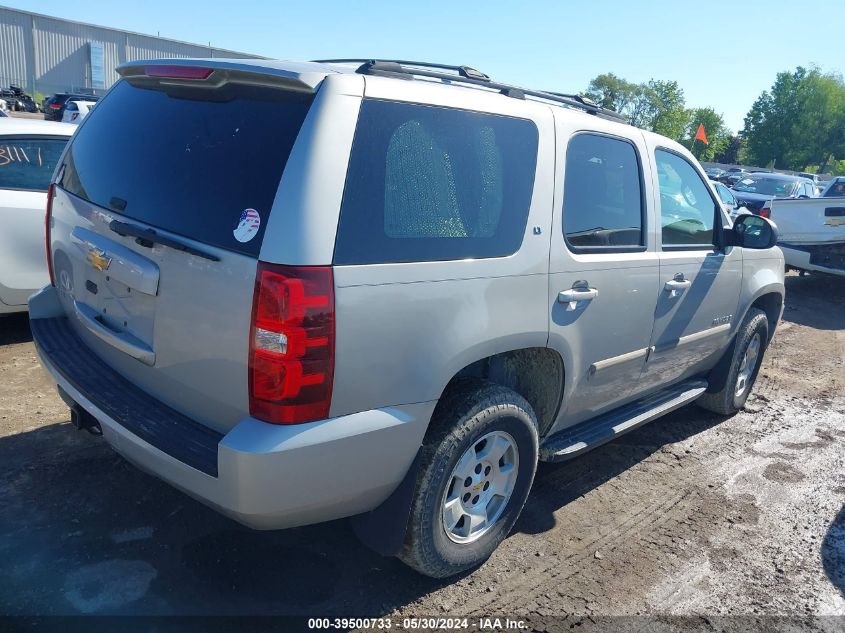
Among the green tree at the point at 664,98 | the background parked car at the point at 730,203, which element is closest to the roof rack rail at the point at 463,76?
the background parked car at the point at 730,203

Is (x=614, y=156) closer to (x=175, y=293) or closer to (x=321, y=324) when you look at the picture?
(x=321, y=324)

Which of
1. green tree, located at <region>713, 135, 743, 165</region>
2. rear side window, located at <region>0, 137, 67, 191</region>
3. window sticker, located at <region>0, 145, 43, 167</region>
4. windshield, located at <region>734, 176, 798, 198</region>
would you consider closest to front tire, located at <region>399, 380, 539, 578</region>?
rear side window, located at <region>0, 137, 67, 191</region>

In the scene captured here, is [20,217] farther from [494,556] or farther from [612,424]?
[612,424]

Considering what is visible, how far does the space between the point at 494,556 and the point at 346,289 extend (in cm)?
173

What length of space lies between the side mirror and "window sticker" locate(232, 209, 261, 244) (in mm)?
3381

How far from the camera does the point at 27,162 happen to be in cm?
523

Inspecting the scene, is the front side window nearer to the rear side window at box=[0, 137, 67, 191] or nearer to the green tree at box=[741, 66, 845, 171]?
the rear side window at box=[0, 137, 67, 191]

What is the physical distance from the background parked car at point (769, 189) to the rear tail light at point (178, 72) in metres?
15.5

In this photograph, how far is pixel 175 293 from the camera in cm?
242

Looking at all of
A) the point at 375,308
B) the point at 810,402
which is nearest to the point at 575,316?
the point at 375,308

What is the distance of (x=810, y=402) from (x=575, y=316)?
3819 millimetres

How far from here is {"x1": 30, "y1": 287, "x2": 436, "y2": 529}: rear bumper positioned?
2.22 m

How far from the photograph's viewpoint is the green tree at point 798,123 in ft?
267

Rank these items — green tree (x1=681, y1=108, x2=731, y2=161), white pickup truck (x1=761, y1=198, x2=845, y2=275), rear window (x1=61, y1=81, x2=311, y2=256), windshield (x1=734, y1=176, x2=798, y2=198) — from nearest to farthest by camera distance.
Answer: rear window (x1=61, y1=81, x2=311, y2=256)
white pickup truck (x1=761, y1=198, x2=845, y2=275)
windshield (x1=734, y1=176, x2=798, y2=198)
green tree (x1=681, y1=108, x2=731, y2=161)
